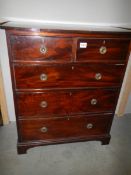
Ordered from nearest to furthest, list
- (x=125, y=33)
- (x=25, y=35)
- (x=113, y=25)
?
(x=25, y=35)
(x=125, y=33)
(x=113, y=25)

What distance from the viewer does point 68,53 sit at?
3.90ft

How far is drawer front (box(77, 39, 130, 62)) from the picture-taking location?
118 cm

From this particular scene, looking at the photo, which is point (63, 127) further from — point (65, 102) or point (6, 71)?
point (6, 71)

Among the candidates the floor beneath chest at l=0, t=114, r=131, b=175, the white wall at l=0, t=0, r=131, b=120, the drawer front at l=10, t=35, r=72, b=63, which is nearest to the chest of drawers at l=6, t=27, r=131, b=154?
the drawer front at l=10, t=35, r=72, b=63

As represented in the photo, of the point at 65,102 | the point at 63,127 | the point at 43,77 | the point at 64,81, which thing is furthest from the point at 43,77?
the point at 63,127

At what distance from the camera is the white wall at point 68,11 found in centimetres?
144

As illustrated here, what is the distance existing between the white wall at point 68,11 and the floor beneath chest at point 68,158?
0.86m

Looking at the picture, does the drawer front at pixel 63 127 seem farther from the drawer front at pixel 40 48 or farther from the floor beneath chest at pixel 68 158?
the drawer front at pixel 40 48

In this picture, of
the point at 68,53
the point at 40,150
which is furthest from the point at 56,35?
the point at 40,150

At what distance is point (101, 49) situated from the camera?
1.21 meters

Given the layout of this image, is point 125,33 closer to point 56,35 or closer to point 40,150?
point 56,35

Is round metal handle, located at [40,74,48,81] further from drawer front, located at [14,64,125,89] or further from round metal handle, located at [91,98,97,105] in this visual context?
round metal handle, located at [91,98,97,105]

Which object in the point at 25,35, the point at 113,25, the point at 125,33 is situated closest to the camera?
the point at 25,35

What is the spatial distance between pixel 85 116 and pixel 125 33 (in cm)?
80
